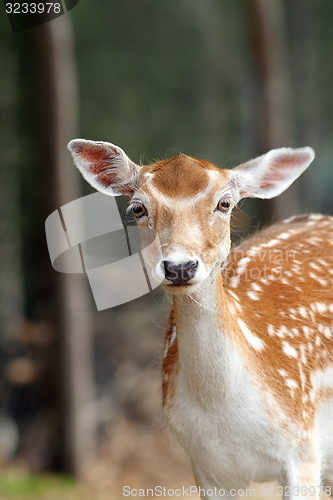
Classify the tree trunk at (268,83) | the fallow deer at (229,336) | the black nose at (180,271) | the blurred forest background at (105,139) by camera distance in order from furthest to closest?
the tree trunk at (268,83), the blurred forest background at (105,139), the fallow deer at (229,336), the black nose at (180,271)

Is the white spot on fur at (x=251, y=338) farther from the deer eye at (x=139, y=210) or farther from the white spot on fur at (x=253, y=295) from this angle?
the deer eye at (x=139, y=210)

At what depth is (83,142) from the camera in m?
2.64

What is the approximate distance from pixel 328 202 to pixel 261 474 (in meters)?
5.37

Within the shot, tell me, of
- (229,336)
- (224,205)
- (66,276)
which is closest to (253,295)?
(229,336)

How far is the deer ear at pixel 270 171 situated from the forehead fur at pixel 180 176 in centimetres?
21

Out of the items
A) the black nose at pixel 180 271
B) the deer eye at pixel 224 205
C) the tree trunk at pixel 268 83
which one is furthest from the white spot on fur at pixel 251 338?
the tree trunk at pixel 268 83

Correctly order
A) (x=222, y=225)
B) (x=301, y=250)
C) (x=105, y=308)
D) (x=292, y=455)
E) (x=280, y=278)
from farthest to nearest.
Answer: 1. (x=105, y=308)
2. (x=301, y=250)
3. (x=280, y=278)
4. (x=292, y=455)
5. (x=222, y=225)

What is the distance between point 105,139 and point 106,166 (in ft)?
11.7

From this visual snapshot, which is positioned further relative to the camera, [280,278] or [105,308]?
[105,308]

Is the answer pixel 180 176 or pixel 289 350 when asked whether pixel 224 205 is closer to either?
pixel 180 176

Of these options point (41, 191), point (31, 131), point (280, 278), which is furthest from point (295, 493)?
point (31, 131)

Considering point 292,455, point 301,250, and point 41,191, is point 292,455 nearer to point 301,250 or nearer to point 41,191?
point 301,250

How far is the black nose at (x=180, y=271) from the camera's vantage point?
2.04 m

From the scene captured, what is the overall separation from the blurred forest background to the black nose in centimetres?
266
